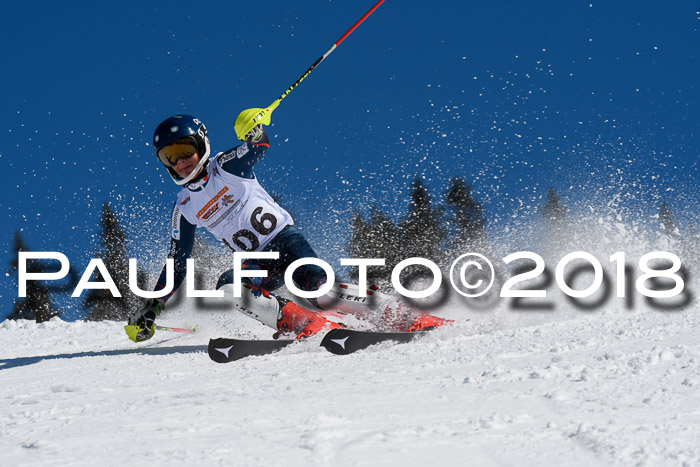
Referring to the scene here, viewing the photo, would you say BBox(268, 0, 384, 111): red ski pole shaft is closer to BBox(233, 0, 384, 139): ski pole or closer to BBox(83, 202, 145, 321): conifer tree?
BBox(233, 0, 384, 139): ski pole

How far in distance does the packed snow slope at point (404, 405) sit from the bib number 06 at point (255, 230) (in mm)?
1357

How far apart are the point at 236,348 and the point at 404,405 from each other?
2.21 metres

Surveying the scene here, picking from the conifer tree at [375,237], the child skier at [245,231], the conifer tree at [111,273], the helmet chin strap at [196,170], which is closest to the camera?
the child skier at [245,231]

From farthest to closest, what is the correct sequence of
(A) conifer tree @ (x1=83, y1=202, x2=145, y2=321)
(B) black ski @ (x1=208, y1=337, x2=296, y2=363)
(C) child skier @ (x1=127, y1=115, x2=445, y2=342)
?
(A) conifer tree @ (x1=83, y1=202, x2=145, y2=321), (C) child skier @ (x1=127, y1=115, x2=445, y2=342), (B) black ski @ (x1=208, y1=337, x2=296, y2=363)

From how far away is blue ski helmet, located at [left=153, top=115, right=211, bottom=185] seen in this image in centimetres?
496

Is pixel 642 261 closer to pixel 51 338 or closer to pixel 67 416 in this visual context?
pixel 67 416

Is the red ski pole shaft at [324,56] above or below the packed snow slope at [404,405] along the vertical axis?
above

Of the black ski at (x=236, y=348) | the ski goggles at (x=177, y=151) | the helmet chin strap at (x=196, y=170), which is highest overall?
the ski goggles at (x=177, y=151)

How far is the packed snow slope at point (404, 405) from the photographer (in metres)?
1.72
